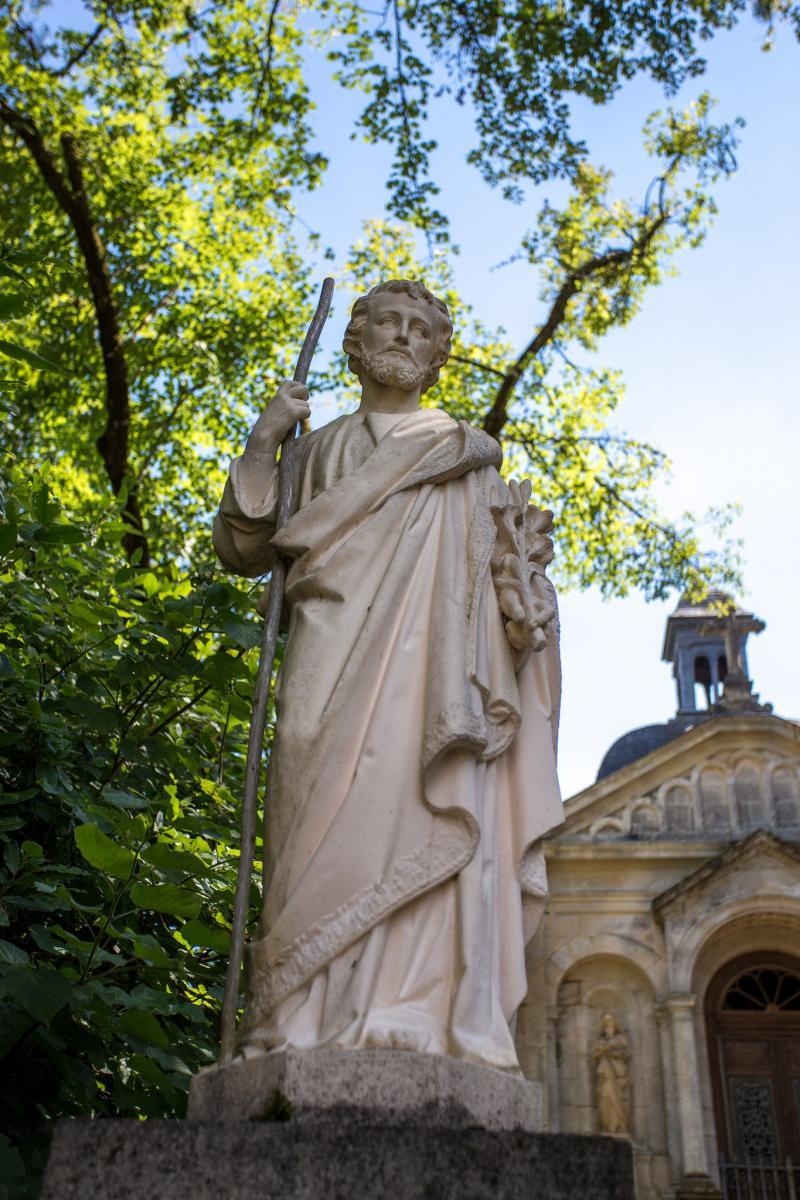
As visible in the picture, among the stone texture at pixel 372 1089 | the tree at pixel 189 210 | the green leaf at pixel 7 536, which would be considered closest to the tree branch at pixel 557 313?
the tree at pixel 189 210

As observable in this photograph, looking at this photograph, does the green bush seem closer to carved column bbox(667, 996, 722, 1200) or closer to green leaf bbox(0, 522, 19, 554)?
green leaf bbox(0, 522, 19, 554)

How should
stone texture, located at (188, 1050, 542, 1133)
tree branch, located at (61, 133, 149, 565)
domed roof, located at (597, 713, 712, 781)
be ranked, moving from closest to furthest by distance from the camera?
stone texture, located at (188, 1050, 542, 1133), tree branch, located at (61, 133, 149, 565), domed roof, located at (597, 713, 712, 781)

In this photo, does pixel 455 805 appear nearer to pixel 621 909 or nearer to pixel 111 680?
pixel 111 680

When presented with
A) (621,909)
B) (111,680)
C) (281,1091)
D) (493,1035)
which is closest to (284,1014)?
(281,1091)

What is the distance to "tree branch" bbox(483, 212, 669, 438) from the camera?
50.9 ft

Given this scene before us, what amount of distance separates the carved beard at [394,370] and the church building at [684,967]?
13799mm

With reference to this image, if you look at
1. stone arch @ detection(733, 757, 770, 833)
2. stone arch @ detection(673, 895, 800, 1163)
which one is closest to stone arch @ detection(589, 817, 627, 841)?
stone arch @ detection(733, 757, 770, 833)

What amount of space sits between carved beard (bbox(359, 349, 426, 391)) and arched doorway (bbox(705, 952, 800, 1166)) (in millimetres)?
15512

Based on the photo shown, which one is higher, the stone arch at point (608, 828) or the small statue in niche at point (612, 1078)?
the stone arch at point (608, 828)

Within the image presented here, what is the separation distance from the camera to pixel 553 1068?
17.9m

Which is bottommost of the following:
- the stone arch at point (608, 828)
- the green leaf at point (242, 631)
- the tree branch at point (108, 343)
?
the green leaf at point (242, 631)

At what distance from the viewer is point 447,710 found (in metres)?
3.31

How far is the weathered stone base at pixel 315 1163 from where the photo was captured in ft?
8.12

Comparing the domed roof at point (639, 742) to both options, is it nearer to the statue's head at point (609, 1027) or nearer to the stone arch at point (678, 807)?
the stone arch at point (678, 807)
